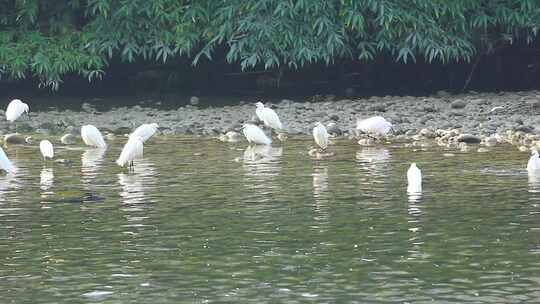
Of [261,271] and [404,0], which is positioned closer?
[261,271]

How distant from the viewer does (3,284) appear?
28.2 ft

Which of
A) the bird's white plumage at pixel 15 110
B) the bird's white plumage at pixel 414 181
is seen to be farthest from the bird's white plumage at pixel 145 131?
the bird's white plumage at pixel 414 181

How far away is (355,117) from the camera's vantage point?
20516 mm

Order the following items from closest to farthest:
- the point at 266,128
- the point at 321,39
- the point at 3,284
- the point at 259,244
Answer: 1. the point at 3,284
2. the point at 259,244
3. the point at 266,128
4. the point at 321,39

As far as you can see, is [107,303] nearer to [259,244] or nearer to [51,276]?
[51,276]

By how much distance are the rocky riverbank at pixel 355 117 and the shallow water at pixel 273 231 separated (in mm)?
2541

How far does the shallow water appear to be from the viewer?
8336mm

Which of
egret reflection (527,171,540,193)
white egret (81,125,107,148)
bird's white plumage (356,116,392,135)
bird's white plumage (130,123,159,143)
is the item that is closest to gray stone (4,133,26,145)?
white egret (81,125,107,148)

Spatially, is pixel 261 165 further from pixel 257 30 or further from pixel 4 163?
pixel 257 30

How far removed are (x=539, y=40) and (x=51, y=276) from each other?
653 inches

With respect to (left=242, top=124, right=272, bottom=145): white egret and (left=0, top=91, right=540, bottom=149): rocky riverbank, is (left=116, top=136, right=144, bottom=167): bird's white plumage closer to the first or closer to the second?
(left=242, top=124, right=272, bottom=145): white egret

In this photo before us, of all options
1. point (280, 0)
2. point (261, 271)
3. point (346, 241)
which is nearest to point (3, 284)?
point (261, 271)

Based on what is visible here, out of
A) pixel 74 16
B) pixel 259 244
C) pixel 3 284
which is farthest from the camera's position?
pixel 74 16

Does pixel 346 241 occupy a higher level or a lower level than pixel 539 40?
lower
